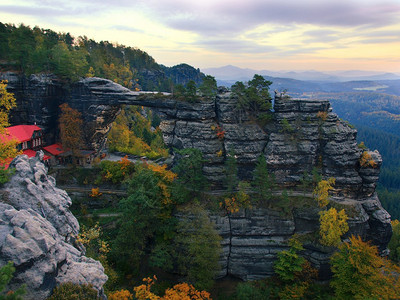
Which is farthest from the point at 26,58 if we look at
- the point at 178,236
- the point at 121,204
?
the point at 178,236

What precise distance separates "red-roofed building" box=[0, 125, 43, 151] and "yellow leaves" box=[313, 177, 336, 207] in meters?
38.6

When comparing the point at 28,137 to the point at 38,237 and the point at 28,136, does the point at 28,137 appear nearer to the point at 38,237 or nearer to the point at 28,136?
the point at 28,136

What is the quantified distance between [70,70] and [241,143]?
27090 mm

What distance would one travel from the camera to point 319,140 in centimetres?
3356

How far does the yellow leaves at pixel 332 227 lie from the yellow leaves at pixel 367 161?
754 cm

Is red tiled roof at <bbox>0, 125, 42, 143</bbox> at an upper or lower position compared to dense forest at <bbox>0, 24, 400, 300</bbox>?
upper

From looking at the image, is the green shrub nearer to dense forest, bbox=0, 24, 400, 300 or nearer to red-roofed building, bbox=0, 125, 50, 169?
dense forest, bbox=0, 24, 400, 300

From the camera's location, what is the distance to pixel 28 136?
3666 centimetres

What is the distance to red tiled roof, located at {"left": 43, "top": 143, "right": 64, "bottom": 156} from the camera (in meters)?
38.9

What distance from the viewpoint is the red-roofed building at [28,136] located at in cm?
3541

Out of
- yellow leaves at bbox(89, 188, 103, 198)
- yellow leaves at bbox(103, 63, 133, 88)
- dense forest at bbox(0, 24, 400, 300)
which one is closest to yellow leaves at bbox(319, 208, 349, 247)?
dense forest at bbox(0, 24, 400, 300)

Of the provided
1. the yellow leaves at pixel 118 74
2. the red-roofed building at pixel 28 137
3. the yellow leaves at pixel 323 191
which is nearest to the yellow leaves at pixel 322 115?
the yellow leaves at pixel 323 191

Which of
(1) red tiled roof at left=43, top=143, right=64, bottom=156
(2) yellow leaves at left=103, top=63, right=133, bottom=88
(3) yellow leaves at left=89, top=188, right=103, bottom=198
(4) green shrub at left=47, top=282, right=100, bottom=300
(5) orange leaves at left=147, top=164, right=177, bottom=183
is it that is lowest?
(3) yellow leaves at left=89, top=188, right=103, bottom=198

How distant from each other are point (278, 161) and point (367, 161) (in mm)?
10862
